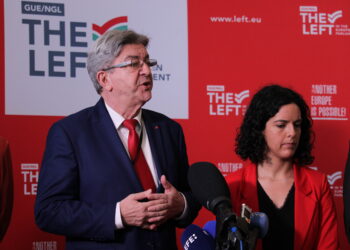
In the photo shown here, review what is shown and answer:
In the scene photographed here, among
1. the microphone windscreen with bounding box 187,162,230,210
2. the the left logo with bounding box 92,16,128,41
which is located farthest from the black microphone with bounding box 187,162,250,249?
the the left logo with bounding box 92,16,128,41

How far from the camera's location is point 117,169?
224 centimetres

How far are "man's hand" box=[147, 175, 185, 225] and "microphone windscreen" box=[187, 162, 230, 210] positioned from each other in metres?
0.44

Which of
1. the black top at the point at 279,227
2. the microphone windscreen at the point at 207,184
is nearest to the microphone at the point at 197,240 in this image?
the microphone windscreen at the point at 207,184

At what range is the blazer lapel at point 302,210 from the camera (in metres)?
2.70

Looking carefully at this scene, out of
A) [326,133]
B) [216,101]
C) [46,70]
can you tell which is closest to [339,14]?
[326,133]

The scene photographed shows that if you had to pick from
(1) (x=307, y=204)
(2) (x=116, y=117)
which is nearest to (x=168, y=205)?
(2) (x=116, y=117)

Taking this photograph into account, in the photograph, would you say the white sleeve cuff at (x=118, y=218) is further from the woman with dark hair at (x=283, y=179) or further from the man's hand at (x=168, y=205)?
the woman with dark hair at (x=283, y=179)

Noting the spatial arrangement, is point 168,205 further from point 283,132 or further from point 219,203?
point 283,132

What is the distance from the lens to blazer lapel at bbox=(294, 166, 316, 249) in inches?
106

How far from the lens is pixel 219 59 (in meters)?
3.54

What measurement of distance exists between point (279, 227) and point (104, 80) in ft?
3.43

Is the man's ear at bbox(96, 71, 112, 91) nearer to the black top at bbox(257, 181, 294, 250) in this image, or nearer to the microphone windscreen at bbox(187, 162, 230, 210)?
the microphone windscreen at bbox(187, 162, 230, 210)

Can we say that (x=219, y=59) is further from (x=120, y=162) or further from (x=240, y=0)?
(x=120, y=162)

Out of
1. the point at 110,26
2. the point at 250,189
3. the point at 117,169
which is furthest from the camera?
the point at 110,26
